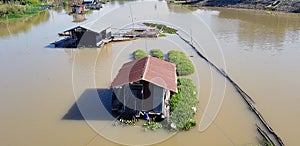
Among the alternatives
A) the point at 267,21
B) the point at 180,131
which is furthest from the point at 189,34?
the point at 180,131

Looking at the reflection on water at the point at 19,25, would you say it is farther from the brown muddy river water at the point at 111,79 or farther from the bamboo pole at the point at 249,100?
the bamboo pole at the point at 249,100

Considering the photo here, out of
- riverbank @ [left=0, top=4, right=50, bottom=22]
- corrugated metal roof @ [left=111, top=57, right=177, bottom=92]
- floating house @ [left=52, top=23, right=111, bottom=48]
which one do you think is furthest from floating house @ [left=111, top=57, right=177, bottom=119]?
riverbank @ [left=0, top=4, right=50, bottom=22]

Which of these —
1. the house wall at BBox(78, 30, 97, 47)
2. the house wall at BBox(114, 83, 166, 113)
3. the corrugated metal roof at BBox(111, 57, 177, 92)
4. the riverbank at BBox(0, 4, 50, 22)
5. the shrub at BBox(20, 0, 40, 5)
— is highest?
the shrub at BBox(20, 0, 40, 5)

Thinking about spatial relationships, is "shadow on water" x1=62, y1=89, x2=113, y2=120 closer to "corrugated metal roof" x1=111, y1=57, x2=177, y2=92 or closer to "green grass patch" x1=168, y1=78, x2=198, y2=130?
"corrugated metal roof" x1=111, y1=57, x2=177, y2=92

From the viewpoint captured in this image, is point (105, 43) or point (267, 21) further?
point (267, 21)

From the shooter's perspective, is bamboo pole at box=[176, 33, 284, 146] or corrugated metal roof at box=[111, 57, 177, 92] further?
corrugated metal roof at box=[111, 57, 177, 92]

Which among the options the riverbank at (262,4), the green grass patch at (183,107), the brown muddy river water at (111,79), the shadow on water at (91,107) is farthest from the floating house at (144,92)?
the riverbank at (262,4)

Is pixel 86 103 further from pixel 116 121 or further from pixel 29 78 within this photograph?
pixel 29 78
